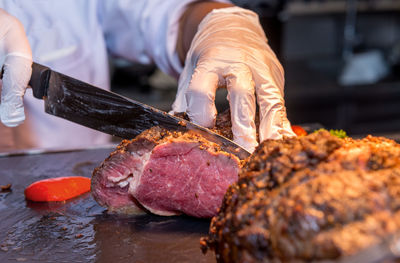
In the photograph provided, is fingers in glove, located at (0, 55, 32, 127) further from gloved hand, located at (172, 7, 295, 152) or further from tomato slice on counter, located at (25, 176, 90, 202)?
gloved hand, located at (172, 7, 295, 152)

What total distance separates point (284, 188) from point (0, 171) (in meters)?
1.87

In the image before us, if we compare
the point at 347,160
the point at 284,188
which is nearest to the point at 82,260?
the point at 284,188

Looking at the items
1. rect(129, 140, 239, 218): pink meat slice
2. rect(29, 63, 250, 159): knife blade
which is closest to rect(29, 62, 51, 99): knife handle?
rect(29, 63, 250, 159): knife blade

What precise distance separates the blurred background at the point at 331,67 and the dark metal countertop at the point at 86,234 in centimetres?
357

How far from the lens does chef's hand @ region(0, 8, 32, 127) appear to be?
206cm

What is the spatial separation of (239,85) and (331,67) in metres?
5.68

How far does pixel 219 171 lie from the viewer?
1.93 m

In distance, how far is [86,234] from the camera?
1816 mm

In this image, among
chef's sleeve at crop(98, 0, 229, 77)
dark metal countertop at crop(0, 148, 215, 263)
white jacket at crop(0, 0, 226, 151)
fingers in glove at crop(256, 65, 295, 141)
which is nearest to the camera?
dark metal countertop at crop(0, 148, 215, 263)

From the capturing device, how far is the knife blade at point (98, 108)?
6.48ft

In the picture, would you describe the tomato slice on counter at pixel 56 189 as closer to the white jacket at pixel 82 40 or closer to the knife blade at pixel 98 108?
the knife blade at pixel 98 108

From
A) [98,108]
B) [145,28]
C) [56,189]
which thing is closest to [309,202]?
[98,108]

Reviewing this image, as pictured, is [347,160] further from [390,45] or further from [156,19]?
[390,45]

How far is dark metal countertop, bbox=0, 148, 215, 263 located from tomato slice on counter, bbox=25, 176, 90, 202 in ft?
0.11
